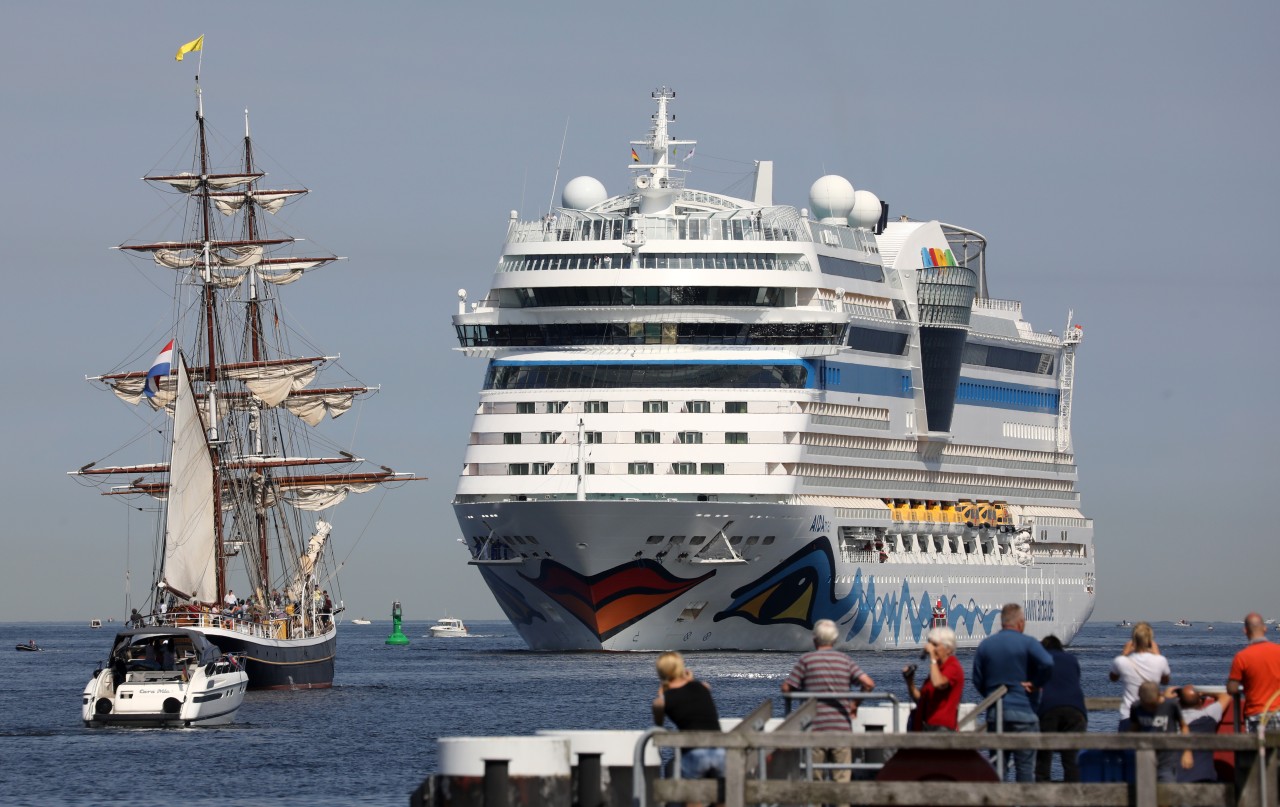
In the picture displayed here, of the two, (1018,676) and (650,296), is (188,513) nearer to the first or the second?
(650,296)

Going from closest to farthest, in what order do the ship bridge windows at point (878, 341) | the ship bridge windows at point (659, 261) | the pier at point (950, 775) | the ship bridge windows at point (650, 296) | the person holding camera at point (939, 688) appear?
the pier at point (950, 775) → the person holding camera at point (939, 688) → the ship bridge windows at point (650, 296) → the ship bridge windows at point (659, 261) → the ship bridge windows at point (878, 341)

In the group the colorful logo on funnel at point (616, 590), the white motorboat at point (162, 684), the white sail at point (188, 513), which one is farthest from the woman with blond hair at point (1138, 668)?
the colorful logo on funnel at point (616, 590)

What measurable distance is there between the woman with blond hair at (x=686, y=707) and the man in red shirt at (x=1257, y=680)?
506 centimetres

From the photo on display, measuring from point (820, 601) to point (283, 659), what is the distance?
54.4ft

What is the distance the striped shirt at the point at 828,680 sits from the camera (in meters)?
21.2

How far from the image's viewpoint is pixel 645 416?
71750 mm

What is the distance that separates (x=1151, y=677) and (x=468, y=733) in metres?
27.5

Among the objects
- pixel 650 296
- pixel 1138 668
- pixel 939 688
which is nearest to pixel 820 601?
pixel 650 296

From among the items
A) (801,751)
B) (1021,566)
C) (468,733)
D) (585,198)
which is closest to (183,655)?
(468,733)

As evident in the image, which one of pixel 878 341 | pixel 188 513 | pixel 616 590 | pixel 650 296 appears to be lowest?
pixel 616 590

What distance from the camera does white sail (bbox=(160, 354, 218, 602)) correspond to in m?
66.6

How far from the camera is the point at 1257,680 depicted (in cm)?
2230

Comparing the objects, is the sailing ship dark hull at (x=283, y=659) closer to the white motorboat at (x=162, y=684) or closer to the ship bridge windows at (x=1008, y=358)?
the white motorboat at (x=162, y=684)

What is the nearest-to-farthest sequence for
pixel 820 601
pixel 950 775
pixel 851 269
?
1. pixel 950 775
2. pixel 820 601
3. pixel 851 269
